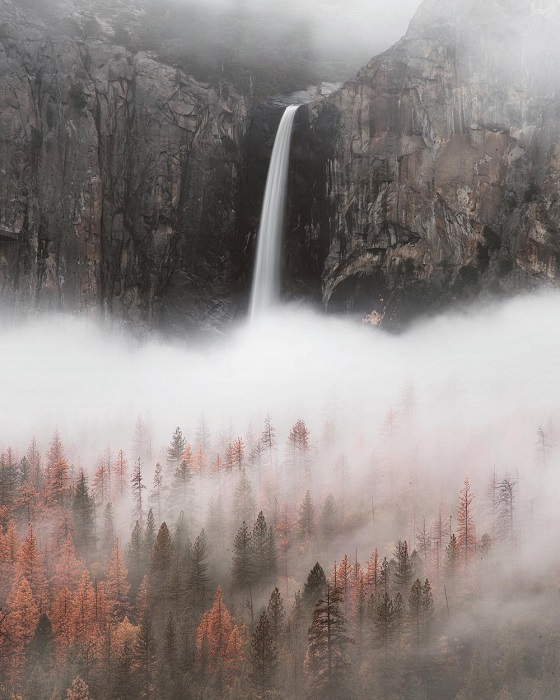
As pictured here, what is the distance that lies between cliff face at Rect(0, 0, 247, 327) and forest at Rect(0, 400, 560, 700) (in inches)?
1069

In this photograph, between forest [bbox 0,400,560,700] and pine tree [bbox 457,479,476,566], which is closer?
forest [bbox 0,400,560,700]

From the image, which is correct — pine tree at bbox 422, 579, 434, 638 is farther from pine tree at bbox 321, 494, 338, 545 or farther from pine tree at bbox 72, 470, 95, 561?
pine tree at bbox 72, 470, 95, 561

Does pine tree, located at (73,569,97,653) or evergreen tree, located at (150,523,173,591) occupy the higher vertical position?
evergreen tree, located at (150,523,173,591)

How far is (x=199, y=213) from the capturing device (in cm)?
13175

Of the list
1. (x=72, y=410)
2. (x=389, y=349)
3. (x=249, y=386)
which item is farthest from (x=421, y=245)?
(x=72, y=410)

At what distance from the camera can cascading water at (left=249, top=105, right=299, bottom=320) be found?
419ft

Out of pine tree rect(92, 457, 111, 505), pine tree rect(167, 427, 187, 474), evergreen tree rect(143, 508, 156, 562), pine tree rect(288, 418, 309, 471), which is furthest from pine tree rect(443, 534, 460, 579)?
pine tree rect(92, 457, 111, 505)

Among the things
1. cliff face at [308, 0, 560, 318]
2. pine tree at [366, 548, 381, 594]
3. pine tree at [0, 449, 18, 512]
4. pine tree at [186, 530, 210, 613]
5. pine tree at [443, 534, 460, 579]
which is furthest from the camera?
pine tree at [0, 449, 18, 512]

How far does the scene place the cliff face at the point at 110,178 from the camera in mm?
122375

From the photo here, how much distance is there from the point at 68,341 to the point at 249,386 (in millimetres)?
44453

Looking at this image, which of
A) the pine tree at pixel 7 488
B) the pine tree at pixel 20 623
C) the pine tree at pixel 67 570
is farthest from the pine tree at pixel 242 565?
the pine tree at pixel 7 488

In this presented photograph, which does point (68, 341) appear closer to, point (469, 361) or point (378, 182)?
point (378, 182)

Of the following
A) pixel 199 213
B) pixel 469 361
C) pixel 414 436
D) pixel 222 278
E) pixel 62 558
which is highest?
pixel 199 213

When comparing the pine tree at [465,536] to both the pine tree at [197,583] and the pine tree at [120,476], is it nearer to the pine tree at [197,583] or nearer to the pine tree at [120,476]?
the pine tree at [197,583]
